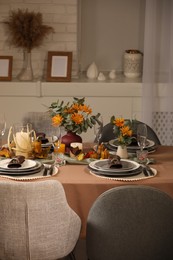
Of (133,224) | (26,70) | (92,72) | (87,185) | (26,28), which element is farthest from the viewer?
(92,72)

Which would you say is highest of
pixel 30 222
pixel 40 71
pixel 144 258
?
pixel 40 71

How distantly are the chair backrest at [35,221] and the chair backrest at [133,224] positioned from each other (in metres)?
0.13

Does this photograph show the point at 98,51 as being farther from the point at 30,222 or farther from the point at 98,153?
the point at 30,222

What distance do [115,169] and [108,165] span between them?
0.29 feet

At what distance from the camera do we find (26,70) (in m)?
4.83

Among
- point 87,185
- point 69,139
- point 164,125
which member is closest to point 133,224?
point 87,185

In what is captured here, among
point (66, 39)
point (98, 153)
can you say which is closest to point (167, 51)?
point (66, 39)

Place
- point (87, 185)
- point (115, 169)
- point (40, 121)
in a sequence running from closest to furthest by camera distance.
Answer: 1. point (87, 185)
2. point (115, 169)
3. point (40, 121)

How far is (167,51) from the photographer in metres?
4.79

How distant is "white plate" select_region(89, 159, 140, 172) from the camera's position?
2721mm

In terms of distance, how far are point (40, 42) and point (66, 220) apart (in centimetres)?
276

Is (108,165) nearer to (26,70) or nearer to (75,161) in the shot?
(75,161)

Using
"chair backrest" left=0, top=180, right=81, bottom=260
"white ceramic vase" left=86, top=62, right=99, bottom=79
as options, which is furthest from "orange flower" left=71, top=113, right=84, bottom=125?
"white ceramic vase" left=86, top=62, right=99, bottom=79

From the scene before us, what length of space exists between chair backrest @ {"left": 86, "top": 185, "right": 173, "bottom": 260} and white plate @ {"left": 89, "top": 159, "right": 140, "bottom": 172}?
0.42m
